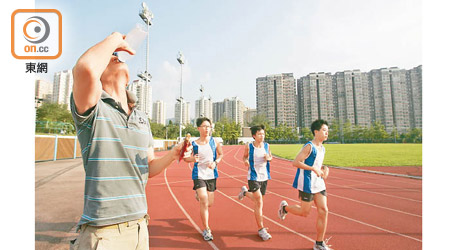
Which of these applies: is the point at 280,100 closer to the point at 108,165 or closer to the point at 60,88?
the point at 60,88

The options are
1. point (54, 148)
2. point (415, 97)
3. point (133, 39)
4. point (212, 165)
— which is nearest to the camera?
point (133, 39)

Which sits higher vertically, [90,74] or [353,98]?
[353,98]

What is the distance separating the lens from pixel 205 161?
4367 millimetres

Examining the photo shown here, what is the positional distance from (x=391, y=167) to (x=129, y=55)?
15.8m

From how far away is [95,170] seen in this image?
4.17 ft

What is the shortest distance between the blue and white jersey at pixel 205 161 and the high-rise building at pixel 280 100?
275ft

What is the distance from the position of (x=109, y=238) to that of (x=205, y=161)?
3.11m

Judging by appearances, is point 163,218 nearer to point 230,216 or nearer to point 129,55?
point 230,216

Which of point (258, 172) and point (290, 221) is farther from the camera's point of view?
point (290, 221)

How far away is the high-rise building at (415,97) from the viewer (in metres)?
72.1

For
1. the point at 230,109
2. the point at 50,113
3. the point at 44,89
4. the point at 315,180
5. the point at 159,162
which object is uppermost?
the point at 230,109

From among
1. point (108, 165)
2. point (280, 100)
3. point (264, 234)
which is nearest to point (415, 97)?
point (280, 100)

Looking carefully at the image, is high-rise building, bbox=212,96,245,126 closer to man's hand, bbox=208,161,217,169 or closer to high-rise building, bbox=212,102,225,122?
high-rise building, bbox=212,102,225,122

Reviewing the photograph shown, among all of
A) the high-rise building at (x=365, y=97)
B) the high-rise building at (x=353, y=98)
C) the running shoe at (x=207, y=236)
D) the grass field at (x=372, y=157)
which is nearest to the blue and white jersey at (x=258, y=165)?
the running shoe at (x=207, y=236)
